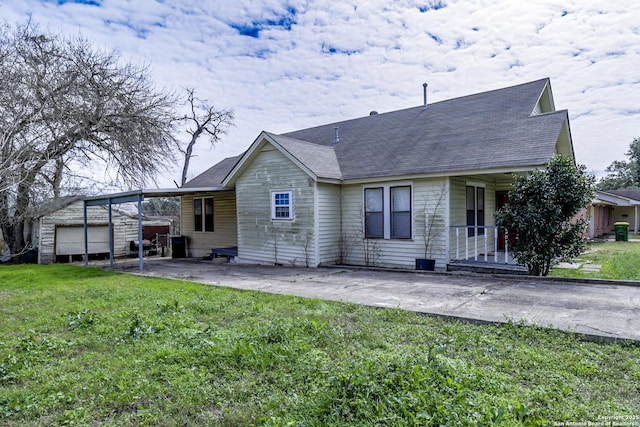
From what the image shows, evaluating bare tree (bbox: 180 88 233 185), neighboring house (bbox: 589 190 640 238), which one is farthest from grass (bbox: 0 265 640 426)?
bare tree (bbox: 180 88 233 185)

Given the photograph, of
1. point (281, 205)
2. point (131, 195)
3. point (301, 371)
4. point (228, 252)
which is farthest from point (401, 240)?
point (131, 195)

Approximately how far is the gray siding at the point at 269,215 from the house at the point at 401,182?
0.04 metres

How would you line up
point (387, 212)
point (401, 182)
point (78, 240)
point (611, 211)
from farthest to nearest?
point (611, 211)
point (78, 240)
point (387, 212)
point (401, 182)

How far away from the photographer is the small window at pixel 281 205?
40.2ft

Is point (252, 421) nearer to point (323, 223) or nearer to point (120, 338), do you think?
point (120, 338)

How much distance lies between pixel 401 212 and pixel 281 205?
3999mm

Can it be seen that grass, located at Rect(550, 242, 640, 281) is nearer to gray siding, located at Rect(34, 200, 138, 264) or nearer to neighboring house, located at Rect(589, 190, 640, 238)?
neighboring house, located at Rect(589, 190, 640, 238)

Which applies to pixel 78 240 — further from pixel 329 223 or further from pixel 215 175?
pixel 329 223

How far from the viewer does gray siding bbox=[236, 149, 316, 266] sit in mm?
11820

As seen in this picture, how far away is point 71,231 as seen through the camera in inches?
645

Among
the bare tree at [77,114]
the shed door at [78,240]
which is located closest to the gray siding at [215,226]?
the bare tree at [77,114]

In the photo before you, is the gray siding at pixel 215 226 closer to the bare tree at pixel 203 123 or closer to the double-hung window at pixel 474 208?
the double-hung window at pixel 474 208

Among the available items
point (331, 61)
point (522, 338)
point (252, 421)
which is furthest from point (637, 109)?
point (252, 421)

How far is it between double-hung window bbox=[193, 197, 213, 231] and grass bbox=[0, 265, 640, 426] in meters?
10.6
